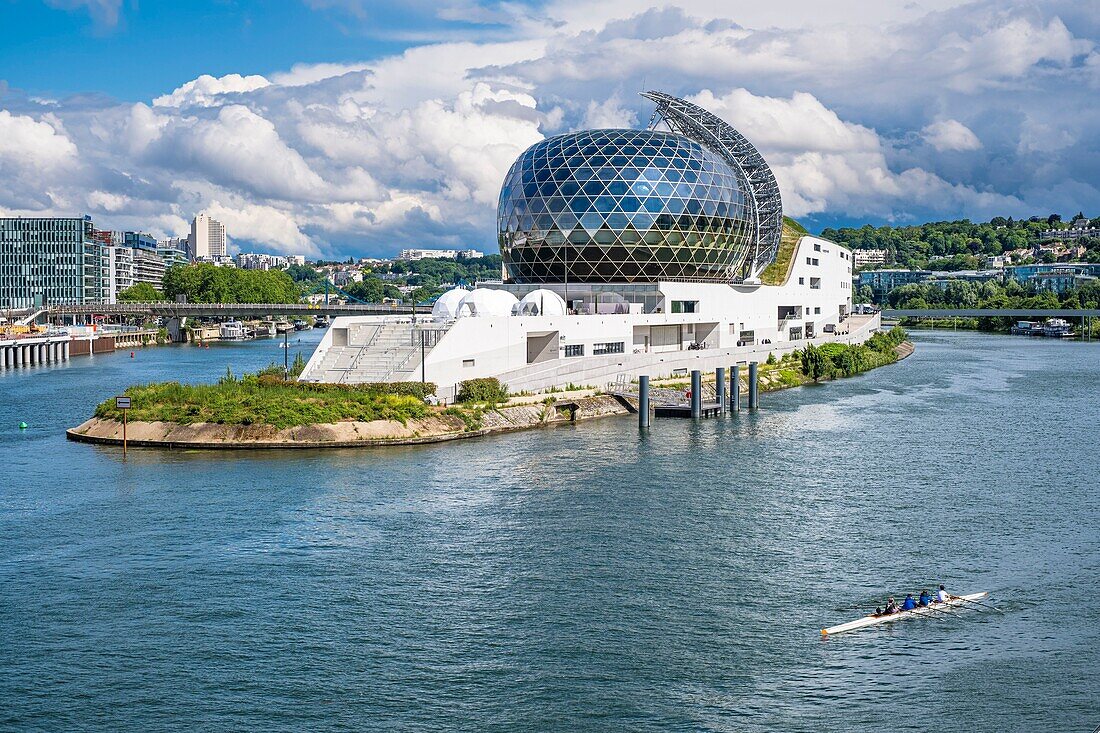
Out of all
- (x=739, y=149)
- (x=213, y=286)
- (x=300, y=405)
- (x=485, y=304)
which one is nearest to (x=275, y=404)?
(x=300, y=405)

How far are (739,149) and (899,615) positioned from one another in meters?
80.5

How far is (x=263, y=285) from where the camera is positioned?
19400 cm

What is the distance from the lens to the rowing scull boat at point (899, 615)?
25.4 meters

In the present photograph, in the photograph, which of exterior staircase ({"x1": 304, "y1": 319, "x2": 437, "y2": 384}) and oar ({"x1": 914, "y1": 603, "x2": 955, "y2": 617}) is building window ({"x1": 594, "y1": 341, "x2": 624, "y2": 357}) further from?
oar ({"x1": 914, "y1": 603, "x2": 955, "y2": 617})

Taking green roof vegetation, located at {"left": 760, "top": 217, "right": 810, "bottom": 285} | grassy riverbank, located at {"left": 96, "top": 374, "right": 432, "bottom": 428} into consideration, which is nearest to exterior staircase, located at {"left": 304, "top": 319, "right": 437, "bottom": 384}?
grassy riverbank, located at {"left": 96, "top": 374, "right": 432, "bottom": 428}

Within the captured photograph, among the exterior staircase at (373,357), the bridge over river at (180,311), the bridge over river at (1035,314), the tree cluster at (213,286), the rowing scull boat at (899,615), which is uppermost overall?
the tree cluster at (213,286)

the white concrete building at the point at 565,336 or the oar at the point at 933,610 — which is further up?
the white concrete building at the point at 565,336

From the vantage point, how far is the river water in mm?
21766

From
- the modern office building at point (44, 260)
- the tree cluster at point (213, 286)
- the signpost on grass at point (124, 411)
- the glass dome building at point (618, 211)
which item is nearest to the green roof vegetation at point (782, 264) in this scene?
the glass dome building at point (618, 211)

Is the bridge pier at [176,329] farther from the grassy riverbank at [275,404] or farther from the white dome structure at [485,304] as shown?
the grassy riverbank at [275,404]

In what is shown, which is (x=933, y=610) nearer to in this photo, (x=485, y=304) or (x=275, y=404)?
(x=275, y=404)

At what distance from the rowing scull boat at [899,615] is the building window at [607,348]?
43.8m

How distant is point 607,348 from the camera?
238 feet

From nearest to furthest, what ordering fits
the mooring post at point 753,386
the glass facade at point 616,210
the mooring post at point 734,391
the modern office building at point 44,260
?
the mooring post at point 734,391 < the mooring post at point 753,386 < the glass facade at point 616,210 < the modern office building at point 44,260
